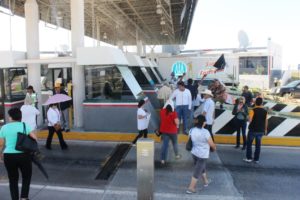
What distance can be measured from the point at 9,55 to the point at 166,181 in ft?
23.2

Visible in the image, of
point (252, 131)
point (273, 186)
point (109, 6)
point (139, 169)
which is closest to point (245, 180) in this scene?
point (273, 186)

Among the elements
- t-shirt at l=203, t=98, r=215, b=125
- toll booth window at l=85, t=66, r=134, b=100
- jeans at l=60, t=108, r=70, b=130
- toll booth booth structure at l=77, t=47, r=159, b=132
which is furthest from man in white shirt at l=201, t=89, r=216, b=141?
jeans at l=60, t=108, r=70, b=130

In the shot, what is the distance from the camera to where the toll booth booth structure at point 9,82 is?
33.4ft

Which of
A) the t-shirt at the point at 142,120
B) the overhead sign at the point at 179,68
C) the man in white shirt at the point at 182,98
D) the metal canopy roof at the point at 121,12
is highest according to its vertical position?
the metal canopy roof at the point at 121,12

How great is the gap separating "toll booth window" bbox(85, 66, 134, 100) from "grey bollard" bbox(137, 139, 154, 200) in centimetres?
515

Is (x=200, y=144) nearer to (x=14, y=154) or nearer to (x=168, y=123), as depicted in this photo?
(x=168, y=123)

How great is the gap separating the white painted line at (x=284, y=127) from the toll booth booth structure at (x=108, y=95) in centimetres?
379

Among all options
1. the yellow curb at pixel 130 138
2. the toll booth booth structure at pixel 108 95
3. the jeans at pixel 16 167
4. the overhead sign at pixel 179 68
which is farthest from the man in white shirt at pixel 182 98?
the overhead sign at pixel 179 68

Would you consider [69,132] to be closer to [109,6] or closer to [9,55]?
[9,55]

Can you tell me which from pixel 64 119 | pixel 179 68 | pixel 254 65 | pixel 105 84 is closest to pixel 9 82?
pixel 64 119

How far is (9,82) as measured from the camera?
10336 millimetres

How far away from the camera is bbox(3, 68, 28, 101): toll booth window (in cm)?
1031

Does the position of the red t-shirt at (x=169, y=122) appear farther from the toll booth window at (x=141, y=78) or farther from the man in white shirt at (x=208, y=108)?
the toll booth window at (x=141, y=78)

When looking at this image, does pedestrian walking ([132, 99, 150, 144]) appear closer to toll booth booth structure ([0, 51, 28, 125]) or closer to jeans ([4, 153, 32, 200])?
jeans ([4, 153, 32, 200])
